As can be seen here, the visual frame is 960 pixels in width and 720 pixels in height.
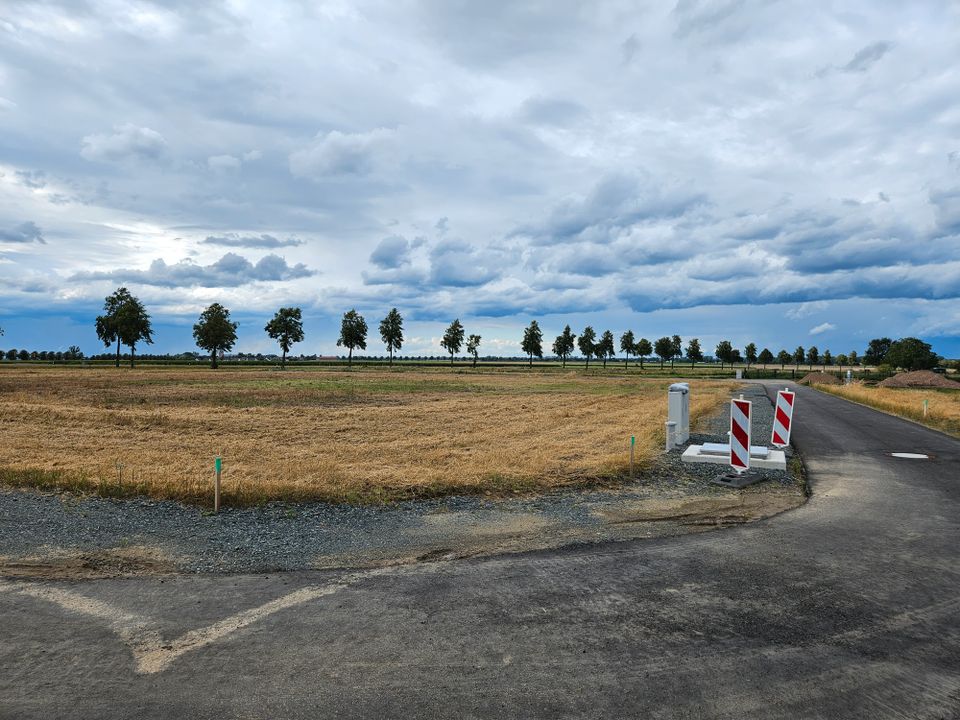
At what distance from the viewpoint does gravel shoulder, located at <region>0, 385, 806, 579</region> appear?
302 inches

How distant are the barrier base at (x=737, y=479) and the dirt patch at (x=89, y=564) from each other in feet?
34.1

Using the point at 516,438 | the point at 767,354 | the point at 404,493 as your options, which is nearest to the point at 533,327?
the point at 767,354

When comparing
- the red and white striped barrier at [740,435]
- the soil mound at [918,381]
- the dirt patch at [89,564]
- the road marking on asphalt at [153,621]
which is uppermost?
the red and white striped barrier at [740,435]

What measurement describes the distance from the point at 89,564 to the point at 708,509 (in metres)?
9.52

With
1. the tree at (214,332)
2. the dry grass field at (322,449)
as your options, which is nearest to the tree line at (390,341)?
the tree at (214,332)

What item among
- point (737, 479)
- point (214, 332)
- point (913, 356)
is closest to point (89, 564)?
point (737, 479)

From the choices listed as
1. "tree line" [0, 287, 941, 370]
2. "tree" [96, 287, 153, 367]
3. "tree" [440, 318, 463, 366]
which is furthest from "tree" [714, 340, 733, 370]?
"tree" [96, 287, 153, 367]

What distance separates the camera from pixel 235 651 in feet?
16.8

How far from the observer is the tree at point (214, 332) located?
108 meters

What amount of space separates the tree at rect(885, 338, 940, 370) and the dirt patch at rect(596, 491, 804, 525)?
4935 inches

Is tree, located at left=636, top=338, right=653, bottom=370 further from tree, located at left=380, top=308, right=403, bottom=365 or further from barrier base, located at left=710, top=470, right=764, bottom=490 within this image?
barrier base, located at left=710, top=470, right=764, bottom=490

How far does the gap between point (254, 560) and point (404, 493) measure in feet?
12.7

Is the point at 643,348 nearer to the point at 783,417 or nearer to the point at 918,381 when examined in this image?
the point at 918,381

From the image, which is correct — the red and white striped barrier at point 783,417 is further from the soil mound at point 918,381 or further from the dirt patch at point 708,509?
the soil mound at point 918,381
